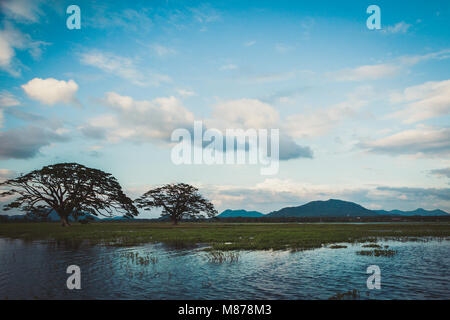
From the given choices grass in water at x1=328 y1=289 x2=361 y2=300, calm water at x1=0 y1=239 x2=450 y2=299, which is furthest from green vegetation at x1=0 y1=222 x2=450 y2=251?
grass in water at x1=328 y1=289 x2=361 y2=300

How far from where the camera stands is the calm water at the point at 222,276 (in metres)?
14.3

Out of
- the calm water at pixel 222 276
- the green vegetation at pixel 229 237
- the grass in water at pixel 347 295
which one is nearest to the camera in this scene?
the grass in water at pixel 347 295

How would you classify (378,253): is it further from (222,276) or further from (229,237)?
(229,237)

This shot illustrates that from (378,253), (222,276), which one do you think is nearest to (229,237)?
(378,253)

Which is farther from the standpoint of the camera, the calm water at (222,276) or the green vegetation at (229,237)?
the green vegetation at (229,237)

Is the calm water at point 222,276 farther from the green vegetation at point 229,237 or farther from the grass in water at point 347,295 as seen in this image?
the green vegetation at point 229,237

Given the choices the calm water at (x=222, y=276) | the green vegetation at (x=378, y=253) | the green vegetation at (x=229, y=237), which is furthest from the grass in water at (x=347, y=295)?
the green vegetation at (x=229, y=237)

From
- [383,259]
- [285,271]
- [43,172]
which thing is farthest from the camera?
[43,172]

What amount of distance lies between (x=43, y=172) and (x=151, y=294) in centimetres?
5648

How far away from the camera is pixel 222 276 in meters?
17.6

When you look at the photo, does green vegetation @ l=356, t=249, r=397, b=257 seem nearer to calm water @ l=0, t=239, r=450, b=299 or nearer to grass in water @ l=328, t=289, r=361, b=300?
calm water @ l=0, t=239, r=450, b=299
